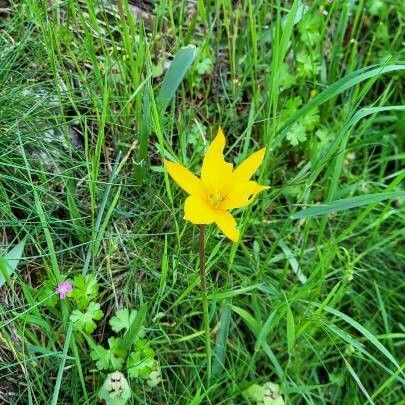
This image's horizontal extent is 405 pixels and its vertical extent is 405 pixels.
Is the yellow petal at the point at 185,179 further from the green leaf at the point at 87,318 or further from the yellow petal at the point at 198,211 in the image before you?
the green leaf at the point at 87,318

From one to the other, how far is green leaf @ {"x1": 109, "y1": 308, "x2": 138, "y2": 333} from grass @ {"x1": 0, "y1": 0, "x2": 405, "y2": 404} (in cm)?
2

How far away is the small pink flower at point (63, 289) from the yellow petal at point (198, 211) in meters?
0.36

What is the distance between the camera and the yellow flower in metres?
1.22

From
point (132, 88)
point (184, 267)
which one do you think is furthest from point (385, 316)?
point (132, 88)

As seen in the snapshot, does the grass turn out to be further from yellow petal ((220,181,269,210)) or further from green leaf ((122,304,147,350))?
→ yellow petal ((220,181,269,210))

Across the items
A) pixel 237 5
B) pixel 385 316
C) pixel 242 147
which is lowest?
pixel 385 316

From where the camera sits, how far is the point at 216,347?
1.61 meters

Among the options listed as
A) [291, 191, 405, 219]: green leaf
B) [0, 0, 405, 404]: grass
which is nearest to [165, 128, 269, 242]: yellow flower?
[0, 0, 405, 404]: grass

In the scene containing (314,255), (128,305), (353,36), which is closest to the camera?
(128,305)

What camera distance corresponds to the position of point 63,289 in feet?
4.65

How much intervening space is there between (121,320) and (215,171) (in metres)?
0.41

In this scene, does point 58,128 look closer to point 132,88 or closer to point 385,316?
point 132,88

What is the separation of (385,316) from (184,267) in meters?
0.54

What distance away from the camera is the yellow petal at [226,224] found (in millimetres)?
1206
